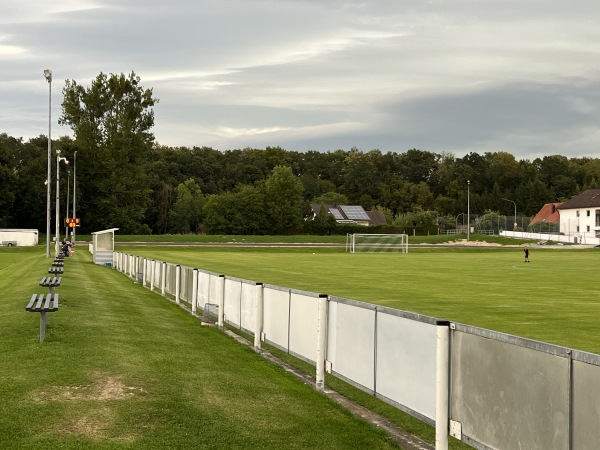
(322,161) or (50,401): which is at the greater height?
(322,161)

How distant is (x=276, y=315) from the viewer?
1284 centimetres

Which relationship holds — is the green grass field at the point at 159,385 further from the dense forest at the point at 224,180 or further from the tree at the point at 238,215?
the tree at the point at 238,215

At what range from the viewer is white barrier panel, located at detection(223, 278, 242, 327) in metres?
15.4

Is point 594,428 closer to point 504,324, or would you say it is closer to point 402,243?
point 504,324

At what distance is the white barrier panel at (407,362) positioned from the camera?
7.56m

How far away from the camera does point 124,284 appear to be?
2962cm

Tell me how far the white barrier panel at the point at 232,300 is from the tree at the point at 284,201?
105 meters

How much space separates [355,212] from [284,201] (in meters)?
44.9

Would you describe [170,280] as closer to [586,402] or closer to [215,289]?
[215,289]

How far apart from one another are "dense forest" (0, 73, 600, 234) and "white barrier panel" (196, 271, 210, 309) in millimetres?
64615

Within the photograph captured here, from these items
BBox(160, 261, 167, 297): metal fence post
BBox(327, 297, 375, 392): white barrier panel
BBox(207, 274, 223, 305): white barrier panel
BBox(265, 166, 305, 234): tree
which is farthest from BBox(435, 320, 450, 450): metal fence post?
BBox(265, 166, 305, 234): tree

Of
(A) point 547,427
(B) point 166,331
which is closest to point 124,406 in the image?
(A) point 547,427

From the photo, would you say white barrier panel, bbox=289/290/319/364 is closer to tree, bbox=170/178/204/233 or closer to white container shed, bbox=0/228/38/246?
white container shed, bbox=0/228/38/246

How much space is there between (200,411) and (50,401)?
163 cm
